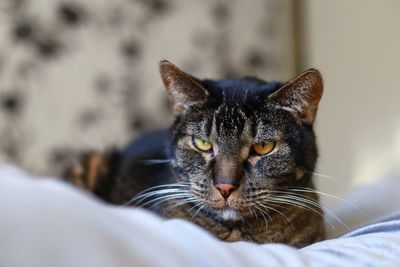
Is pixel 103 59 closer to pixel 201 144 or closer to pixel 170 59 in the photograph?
pixel 170 59

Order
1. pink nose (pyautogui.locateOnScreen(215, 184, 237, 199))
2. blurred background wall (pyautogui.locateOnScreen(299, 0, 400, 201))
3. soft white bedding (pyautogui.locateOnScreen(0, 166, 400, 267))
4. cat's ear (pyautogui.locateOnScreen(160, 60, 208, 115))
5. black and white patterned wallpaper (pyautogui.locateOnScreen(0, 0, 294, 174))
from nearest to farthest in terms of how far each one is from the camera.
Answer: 1. soft white bedding (pyautogui.locateOnScreen(0, 166, 400, 267))
2. pink nose (pyautogui.locateOnScreen(215, 184, 237, 199))
3. cat's ear (pyautogui.locateOnScreen(160, 60, 208, 115))
4. black and white patterned wallpaper (pyautogui.locateOnScreen(0, 0, 294, 174))
5. blurred background wall (pyautogui.locateOnScreen(299, 0, 400, 201))

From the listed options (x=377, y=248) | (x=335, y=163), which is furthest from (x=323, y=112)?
(x=377, y=248)

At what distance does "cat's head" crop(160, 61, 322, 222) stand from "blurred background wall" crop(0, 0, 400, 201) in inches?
25.7

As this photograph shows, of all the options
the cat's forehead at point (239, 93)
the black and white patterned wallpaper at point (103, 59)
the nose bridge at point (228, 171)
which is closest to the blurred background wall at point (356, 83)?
the black and white patterned wallpaper at point (103, 59)

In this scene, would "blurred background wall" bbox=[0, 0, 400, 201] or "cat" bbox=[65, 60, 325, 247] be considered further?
"blurred background wall" bbox=[0, 0, 400, 201]

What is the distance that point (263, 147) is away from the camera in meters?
0.96

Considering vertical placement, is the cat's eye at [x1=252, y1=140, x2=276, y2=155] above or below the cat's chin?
above

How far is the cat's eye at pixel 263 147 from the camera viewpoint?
0.95 metres

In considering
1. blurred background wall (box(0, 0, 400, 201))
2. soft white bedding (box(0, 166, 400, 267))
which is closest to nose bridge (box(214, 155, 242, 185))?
soft white bedding (box(0, 166, 400, 267))

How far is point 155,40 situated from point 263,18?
0.43 metres

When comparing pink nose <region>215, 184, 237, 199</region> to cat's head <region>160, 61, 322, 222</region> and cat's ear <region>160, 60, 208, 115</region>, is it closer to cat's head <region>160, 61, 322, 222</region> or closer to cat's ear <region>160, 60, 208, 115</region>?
cat's head <region>160, 61, 322, 222</region>

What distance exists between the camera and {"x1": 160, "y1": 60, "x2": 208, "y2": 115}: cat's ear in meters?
1.02

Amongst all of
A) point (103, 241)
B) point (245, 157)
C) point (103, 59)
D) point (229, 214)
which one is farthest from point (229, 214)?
point (103, 59)

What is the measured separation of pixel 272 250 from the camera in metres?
0.64
